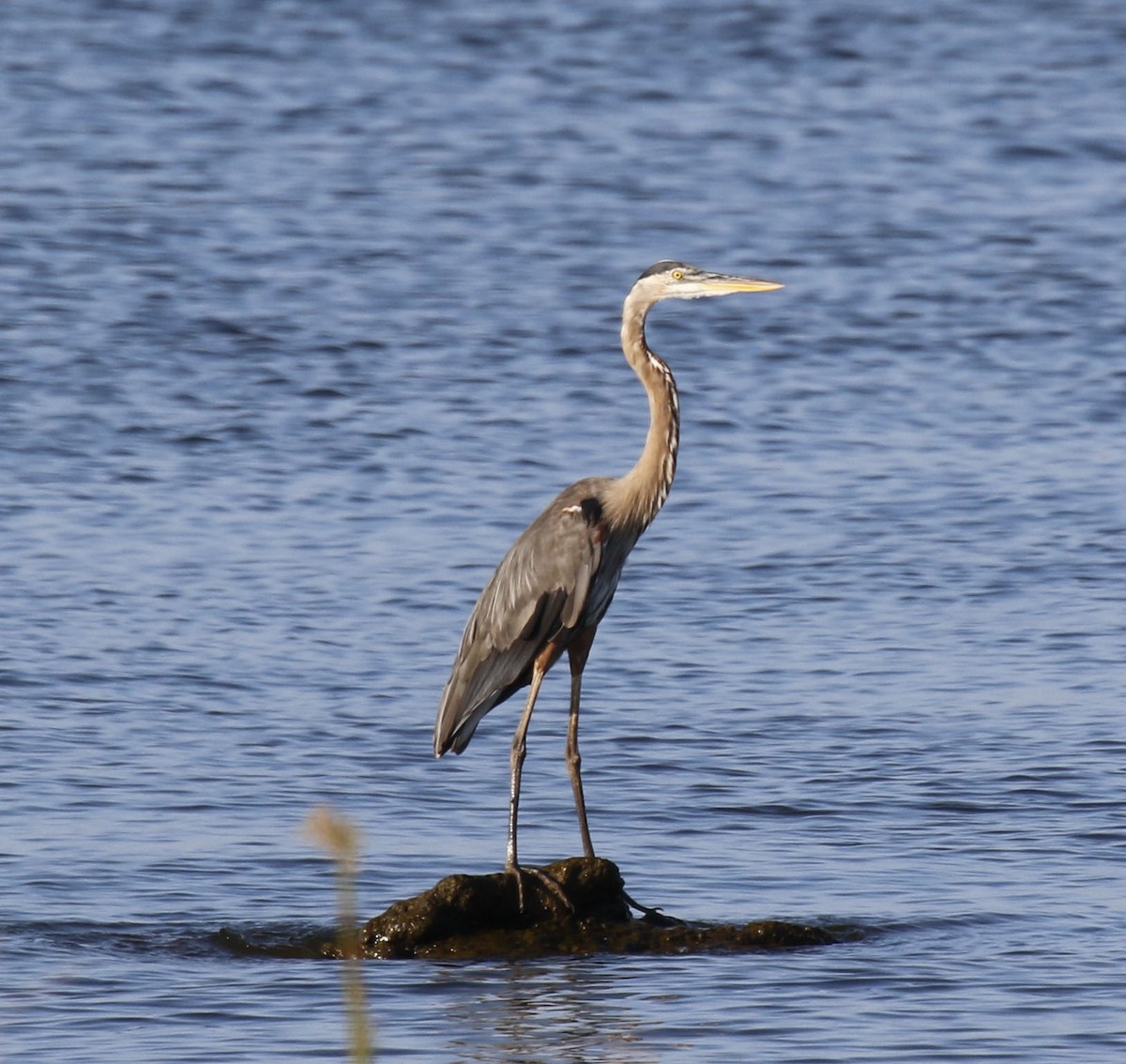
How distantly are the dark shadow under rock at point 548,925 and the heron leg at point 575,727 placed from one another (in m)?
0.30

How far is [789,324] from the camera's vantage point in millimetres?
18578

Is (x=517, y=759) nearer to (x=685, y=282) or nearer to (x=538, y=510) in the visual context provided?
(x=685, y=282)

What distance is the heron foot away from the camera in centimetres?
753

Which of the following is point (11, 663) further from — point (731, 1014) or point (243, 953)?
point (731, 1014)

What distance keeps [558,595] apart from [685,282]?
1.24 metres

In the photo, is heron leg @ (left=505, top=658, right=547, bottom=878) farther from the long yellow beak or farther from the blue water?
the long yellow beak

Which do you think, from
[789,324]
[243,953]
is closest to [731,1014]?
[243,953]

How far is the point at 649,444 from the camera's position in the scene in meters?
8.30

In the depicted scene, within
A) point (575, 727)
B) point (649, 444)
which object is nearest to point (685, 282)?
point (649, 444)

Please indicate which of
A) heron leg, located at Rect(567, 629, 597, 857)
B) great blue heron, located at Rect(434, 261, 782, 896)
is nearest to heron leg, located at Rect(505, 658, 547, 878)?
great blue heron, located at Rect(434, 261, 782, 896)

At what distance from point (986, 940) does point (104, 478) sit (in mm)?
7537

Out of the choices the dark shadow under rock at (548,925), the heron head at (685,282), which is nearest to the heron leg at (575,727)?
the dark shadow under rock at (548,925)

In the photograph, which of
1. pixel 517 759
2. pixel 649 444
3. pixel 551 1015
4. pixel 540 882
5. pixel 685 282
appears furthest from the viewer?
pixel 685 282

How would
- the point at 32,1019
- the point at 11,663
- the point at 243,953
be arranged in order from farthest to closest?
the point at 11,663 < the point at 243,953 < the point at 32,1019
